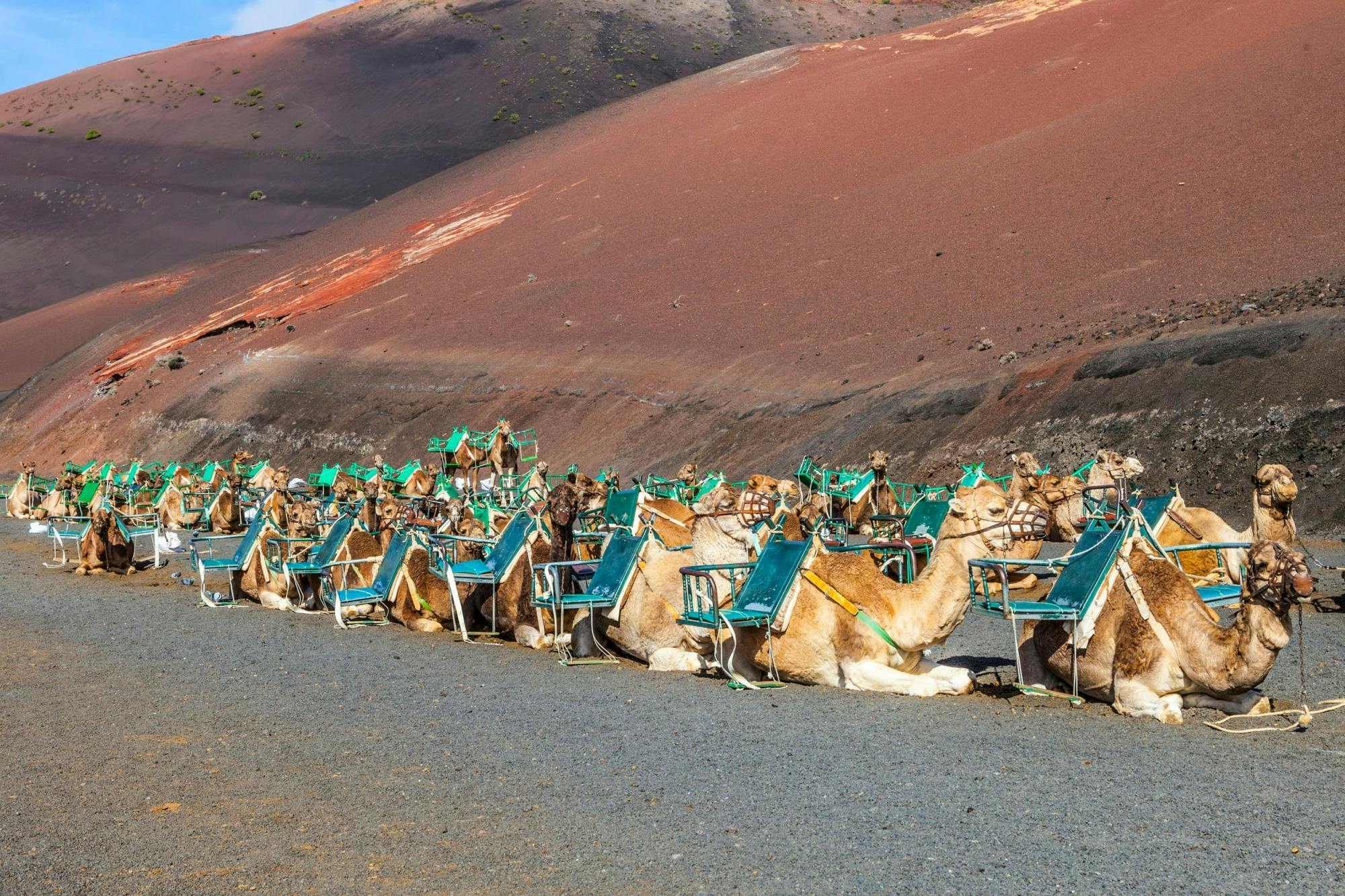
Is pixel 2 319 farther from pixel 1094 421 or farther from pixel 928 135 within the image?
pixel 1094 421

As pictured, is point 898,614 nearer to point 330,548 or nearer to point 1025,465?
point 330,548

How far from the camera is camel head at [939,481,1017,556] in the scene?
32.1 ft

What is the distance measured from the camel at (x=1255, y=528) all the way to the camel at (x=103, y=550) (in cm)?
1550

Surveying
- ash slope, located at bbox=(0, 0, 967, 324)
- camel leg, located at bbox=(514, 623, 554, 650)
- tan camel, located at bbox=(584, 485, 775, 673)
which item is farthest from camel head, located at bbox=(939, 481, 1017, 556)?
ash slope, located at bbox=(0, 0, 967, 324)

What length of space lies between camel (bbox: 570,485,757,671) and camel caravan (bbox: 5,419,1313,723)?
0.7 inches

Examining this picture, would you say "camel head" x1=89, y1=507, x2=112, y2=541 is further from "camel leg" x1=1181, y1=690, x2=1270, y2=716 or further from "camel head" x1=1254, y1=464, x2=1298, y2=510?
"camel leg" x1=1181, y1=690, x2=1270, y2=716

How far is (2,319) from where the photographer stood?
104500 mm

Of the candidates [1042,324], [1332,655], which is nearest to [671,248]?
[1042,324]

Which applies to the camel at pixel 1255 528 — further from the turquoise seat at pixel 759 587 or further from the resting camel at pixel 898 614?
the turquoise seat at pixel 759 587

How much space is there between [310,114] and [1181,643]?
12179 centimetres

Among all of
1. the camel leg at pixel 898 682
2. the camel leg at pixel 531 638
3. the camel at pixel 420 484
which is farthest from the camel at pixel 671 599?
the camel at pixel 420 484

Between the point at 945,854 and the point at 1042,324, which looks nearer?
the point at 945,854

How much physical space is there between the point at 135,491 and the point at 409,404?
2113 centimetres

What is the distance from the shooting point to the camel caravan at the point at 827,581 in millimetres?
8805
